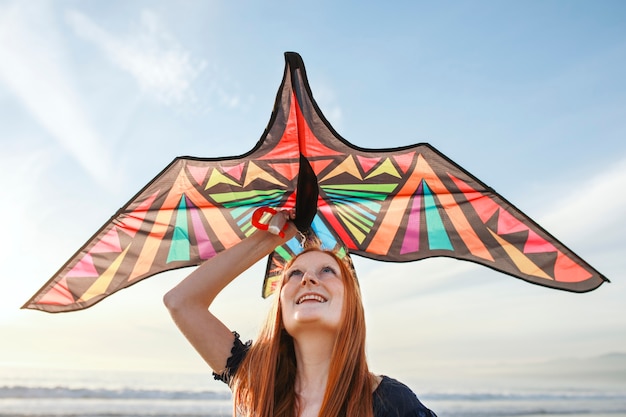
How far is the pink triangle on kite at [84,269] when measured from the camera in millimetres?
3164

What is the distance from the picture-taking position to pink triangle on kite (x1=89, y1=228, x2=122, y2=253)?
315 cm

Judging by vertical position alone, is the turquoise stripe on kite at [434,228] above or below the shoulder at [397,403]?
above

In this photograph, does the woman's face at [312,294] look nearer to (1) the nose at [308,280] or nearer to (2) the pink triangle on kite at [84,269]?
(1) the nose at [308,280]

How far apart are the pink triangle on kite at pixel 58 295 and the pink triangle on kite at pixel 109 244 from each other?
258 millimetres

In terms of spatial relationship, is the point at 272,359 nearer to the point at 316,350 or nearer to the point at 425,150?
the point at 316,350

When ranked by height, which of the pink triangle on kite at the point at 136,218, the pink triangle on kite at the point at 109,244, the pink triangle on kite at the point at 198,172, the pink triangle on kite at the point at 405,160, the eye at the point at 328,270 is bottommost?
the eye at the point at 328,270

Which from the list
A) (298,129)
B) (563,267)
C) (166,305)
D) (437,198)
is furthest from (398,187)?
(166,305)

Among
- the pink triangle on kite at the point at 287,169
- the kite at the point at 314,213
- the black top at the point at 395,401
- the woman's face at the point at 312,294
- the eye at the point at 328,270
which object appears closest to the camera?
the black top at the point at 395,401

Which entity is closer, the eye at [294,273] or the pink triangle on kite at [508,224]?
the eye at [294,273]

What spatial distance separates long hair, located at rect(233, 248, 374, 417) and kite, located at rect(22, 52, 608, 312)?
60 centimetres

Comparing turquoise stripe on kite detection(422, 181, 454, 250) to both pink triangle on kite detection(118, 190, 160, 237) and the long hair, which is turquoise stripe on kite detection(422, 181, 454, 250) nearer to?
the long hair

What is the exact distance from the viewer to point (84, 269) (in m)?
3.20

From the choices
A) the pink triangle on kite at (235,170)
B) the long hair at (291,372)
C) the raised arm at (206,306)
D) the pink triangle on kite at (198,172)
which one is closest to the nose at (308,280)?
the long hair at (291,372)

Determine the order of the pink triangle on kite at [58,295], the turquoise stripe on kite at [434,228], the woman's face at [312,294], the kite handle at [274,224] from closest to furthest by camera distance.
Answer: the woman's face at [312,294]
the kite handle at [274,224]
the turquoise stripe on kite at [434,228]
the pink triangle on kite at [58,295]
